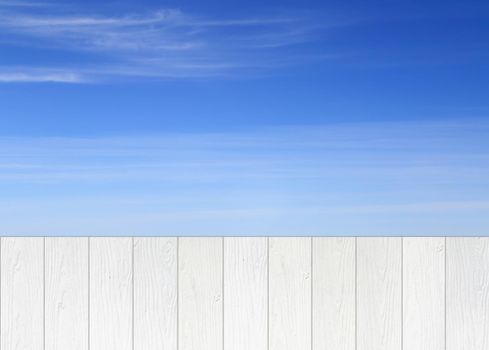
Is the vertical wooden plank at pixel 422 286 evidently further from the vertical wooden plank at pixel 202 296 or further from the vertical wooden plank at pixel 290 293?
the vertical wooden plank at pixel 202 296

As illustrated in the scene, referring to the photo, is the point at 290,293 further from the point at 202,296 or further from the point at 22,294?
the point at 22,294

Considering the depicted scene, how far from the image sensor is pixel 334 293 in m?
3.59

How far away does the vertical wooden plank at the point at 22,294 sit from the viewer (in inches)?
145

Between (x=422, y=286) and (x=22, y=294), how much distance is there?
84.3 inches

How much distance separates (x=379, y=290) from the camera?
3.58 metres

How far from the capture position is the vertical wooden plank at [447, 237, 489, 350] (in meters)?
3.58

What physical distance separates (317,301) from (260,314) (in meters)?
0.31

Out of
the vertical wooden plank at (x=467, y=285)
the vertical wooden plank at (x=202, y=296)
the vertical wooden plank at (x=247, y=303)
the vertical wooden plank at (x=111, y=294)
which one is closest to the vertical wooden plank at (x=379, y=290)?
the vertical wooden plank at (x=467, y=285)

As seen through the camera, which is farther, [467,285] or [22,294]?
[22,294]

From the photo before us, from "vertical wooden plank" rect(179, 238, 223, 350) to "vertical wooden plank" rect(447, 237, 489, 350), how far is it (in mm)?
1212

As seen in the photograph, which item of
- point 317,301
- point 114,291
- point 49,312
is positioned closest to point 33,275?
point 49,312

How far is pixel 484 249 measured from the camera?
3.58m

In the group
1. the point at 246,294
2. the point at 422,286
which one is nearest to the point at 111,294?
the point at 246,294

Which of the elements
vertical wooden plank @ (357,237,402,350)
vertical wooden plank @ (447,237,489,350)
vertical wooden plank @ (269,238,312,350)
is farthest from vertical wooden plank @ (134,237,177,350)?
vertical wooden plank @ (447,237,489,350)
